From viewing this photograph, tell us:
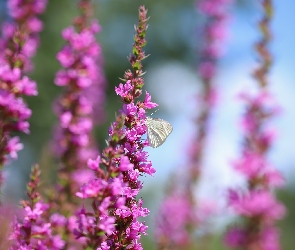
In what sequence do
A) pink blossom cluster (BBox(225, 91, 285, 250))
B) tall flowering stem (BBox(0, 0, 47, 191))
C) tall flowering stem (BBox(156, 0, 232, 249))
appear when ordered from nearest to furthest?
tall flowering stem (BBox(0, 0, 47, 191))
pink blossom cluster (BBox(225, 91, 285, 250))
tall flowering stem (BBox(156, 0, 232, 249))

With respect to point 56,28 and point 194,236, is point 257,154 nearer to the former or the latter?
point 194,236

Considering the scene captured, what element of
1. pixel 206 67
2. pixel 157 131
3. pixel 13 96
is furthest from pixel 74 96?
pixel 206 67

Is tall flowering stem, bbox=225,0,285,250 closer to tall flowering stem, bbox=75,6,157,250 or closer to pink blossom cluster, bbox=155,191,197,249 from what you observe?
pink blossom cluster, bbox=155,191,197,249

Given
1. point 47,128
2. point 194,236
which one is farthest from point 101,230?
point 47,128

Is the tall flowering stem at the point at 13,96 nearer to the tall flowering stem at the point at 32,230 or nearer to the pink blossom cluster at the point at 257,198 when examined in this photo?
the tall flowering stem at the point at 32,230

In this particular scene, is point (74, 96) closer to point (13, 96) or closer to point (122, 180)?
point (13, 96)

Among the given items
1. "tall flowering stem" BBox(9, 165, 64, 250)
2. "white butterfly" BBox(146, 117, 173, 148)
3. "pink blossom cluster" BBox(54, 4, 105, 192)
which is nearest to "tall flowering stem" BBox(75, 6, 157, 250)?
"white butterfly" BBox(146, 117, 173, 148)
